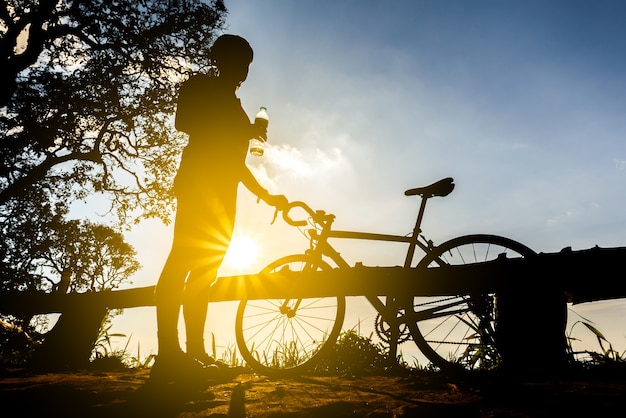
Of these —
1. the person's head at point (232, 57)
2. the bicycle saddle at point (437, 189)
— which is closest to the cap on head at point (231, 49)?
the person's head at point (232, 57)

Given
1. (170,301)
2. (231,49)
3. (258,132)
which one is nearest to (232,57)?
(231,49)

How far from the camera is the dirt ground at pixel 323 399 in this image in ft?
6.20

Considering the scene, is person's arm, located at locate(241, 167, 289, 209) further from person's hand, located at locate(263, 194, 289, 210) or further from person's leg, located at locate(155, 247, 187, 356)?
person's leg, located at locate(155, 247, 187, 356)

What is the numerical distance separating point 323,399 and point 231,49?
9.92ft

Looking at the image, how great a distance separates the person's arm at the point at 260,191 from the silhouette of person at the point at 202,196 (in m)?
0.01

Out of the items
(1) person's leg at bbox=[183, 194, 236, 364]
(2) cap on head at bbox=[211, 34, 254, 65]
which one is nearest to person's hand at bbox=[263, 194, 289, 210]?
(1) person's leg at bbox=[183, 194, 236, 364]

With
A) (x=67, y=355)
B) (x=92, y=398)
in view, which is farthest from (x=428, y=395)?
(x=67, y=355)

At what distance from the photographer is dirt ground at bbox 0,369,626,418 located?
189cm

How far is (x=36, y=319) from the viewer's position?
80.1ft

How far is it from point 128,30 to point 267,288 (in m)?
13.1

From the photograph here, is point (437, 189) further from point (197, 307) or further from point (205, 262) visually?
point (197, 307)

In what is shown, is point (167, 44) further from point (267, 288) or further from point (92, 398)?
point (92, 398)

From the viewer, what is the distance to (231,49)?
3283 mm

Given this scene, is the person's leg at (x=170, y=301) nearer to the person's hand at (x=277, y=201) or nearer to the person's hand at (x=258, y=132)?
the person's hand at (x=277, y=201)
